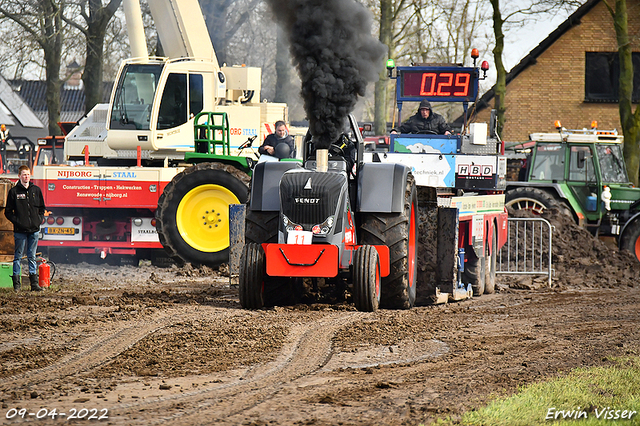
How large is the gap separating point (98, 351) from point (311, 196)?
2.74 metres

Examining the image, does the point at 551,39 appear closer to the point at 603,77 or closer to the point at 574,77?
the point at 574,77

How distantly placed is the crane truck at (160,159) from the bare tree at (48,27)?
11935mm

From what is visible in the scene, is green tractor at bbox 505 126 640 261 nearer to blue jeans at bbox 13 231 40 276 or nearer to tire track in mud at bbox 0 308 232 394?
blue jeans at bbox 13 231 40 276

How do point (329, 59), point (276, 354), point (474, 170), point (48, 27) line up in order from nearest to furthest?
point (276, 354) → point (329, 59) → point (474, 170) → point (48, 27)

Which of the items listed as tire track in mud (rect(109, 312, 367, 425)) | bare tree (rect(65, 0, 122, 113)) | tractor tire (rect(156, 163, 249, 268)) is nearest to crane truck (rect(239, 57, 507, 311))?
tire track in mud (rect(109, 312, 367, 425))

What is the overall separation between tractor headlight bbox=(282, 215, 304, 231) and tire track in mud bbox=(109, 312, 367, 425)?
1412 millimetres

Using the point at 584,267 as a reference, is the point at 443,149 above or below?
above

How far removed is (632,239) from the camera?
15.9 m

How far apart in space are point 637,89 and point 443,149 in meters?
23.3

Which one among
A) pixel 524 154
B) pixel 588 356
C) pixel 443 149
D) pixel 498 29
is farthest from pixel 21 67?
pixel 588 356

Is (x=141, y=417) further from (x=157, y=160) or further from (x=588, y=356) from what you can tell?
(x=157, y=160)

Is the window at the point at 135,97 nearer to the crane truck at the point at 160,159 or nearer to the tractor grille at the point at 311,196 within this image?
the crane truck at the point at 160,159

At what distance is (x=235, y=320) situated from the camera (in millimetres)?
8219

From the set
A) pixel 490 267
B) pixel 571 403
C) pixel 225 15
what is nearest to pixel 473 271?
pixel 490 267
